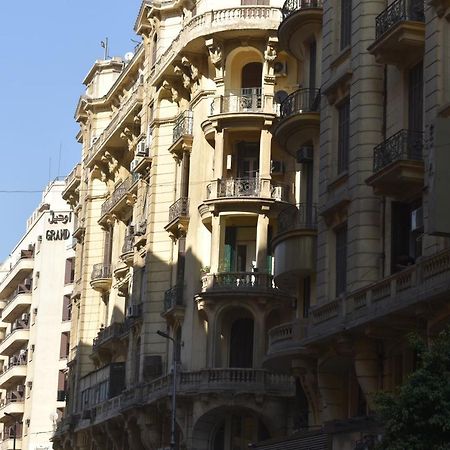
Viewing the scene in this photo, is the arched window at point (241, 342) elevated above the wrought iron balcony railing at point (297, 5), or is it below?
below

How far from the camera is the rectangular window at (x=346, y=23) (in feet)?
128

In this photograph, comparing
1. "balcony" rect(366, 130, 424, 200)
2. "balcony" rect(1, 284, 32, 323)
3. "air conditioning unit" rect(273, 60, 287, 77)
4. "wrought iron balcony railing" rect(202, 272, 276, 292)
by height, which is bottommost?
"balcony" rect(366, 130, 424, 200)

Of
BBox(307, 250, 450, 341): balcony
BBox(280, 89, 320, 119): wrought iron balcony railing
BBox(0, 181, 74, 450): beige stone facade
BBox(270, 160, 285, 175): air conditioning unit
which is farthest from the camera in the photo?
BBox(0, 181, 74, 450): beige stone facade

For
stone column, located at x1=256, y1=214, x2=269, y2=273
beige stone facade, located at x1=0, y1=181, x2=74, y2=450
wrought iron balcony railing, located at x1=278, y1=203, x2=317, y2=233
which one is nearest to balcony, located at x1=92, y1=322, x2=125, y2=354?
stone column, located at x1=256, y1=214, x2=269, y2=273

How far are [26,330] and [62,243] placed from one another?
7.75 meters

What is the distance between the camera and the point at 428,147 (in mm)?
32688

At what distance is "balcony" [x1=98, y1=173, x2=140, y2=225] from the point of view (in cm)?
6962

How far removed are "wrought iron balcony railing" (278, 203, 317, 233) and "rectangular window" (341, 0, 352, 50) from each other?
206 inches

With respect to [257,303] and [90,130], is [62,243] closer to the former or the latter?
[90,130]

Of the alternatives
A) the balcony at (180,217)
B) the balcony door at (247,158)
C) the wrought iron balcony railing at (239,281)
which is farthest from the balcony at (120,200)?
the wrought iron balcony railing at (239,281)

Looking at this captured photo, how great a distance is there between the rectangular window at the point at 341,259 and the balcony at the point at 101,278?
120 ft

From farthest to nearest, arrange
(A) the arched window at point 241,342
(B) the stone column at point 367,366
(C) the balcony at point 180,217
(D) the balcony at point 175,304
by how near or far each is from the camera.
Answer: (C) the balcony at point 180,217, (D) the balcony at point 175,304, (A) the arched window at point 241,342, (B) the stone column at point 367,366

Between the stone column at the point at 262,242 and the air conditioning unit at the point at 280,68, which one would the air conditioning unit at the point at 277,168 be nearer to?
the stone column at the point at 262,242

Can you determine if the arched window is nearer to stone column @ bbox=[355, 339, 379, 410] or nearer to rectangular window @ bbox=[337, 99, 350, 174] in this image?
rectangular window @ bbox=[337, 99, 350, 174]
